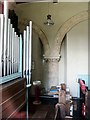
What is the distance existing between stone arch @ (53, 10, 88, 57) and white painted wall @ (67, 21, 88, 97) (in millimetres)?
137

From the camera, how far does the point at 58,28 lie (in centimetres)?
734

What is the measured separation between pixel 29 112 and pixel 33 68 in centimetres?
220

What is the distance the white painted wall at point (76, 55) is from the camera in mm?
7281

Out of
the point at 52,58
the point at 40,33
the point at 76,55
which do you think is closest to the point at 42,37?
the point at 40,33

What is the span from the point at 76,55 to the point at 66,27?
3.01 feet

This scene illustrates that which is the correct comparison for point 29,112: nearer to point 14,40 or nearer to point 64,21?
point 14,40

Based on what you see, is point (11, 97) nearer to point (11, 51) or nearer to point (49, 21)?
point (11, 51)

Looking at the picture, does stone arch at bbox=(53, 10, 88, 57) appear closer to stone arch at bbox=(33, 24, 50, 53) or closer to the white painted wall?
the white painted wall

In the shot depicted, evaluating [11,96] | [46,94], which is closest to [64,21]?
[46,94]

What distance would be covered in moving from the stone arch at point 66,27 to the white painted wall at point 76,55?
0.14 meters

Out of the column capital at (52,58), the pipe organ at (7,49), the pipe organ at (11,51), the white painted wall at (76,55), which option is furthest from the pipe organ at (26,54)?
the white painted wall at (76,55)

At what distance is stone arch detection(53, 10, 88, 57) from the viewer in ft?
23.6

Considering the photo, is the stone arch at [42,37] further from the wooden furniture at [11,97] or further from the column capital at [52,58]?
the wooden furniture at [11,97]

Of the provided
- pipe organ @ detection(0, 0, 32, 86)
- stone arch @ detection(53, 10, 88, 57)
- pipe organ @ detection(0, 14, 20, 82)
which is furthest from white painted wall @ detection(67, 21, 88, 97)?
pipe organ @ detection(0, 14, 20, 82)
